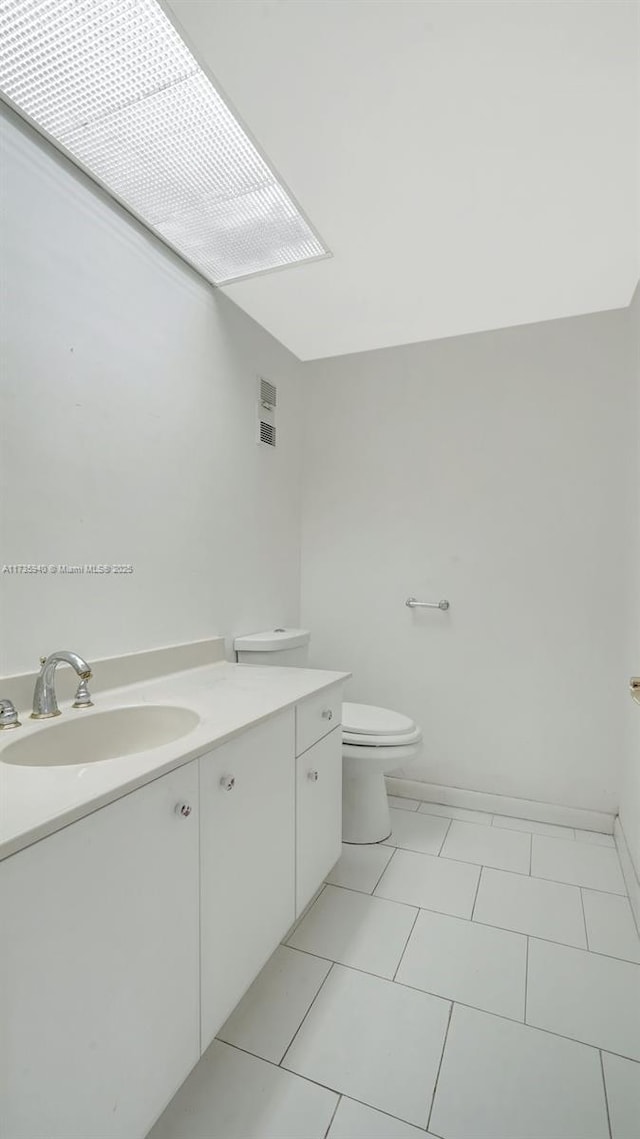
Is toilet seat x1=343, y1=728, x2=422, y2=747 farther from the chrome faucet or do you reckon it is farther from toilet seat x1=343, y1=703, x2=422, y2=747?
the chrome faucet

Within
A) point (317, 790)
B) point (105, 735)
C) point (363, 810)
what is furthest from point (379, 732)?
point (105, 735)

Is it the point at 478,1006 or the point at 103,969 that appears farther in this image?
the point at 478,1006

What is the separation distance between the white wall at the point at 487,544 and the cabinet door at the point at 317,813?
92 centimetres

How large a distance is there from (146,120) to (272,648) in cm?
164

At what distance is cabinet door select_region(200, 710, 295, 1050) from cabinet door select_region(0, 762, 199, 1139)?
0.17 ft

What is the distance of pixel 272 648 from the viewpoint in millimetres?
2086

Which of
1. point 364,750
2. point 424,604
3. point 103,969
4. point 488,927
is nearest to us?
point 103,969

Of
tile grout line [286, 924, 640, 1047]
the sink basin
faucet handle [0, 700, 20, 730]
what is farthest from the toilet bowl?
faucet handle [0, 700, 20, 730]

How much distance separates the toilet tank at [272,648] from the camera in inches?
81.4

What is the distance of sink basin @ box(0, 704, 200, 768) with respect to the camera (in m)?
1.10

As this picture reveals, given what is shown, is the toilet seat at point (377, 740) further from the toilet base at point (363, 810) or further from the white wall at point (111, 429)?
the white wall at point (111, 429)

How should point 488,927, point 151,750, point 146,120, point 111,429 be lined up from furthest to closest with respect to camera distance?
A: point 488,927 < point 111,429 < point 146,120 < point 151,750

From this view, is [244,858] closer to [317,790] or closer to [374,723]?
[317,790]

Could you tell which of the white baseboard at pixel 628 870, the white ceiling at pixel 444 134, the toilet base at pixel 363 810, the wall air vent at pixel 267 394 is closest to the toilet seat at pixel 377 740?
the toilet base at pixel 363 810
